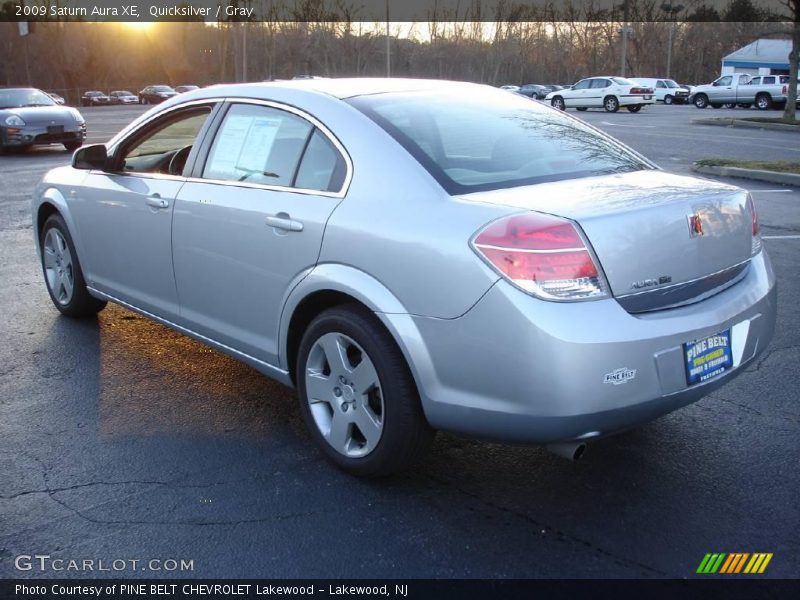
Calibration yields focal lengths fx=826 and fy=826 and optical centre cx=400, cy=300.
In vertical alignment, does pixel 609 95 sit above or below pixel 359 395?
above

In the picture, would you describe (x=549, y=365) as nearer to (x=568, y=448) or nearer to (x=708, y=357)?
(x=568, y=448)

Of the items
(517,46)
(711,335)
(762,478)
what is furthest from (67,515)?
(517,46)

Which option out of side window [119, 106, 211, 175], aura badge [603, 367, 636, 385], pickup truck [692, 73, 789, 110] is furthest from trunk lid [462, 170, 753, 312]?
pickup truck [692, 73, 789, 110]

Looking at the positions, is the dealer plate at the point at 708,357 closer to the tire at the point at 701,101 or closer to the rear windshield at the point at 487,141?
the rear windshield at the point at 487,141

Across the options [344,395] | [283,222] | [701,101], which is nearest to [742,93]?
[701,101]

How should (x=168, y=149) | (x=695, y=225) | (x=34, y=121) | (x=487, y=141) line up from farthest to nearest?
(x=34, y=121) → (x=168, y=149) → (x=487, y=141) → (x=695, y=225)

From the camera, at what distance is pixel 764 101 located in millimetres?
39312

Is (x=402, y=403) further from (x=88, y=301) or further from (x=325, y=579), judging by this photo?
(x=88, y=301)

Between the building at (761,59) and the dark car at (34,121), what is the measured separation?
5899 centimetres

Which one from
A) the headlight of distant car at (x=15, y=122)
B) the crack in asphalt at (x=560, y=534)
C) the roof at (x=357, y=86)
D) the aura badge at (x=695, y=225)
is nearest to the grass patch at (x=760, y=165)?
the roof at (x=357, y=86)

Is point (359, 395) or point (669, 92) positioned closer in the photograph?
point (359, 395)

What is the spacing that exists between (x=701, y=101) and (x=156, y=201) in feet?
141

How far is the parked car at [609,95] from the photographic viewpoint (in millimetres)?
36562

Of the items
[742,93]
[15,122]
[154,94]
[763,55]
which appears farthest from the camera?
[154,94]
